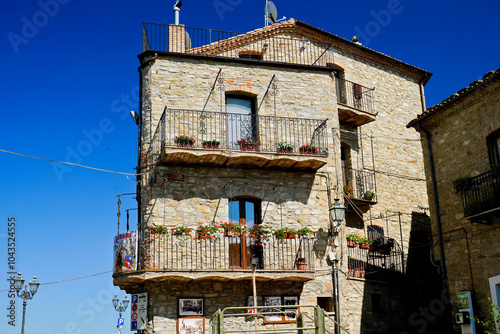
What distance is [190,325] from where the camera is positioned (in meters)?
15.5

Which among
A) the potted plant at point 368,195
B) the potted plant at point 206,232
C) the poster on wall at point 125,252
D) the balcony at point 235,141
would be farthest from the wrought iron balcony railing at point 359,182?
the poster on wall at point 125,252

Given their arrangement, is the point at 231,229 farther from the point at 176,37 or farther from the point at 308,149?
the point at 176,37

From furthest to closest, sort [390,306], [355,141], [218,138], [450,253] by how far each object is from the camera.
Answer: [355,141]
[390,306]
[218,138]
[450,253]

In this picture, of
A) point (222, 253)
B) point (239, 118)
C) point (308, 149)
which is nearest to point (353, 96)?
point (308, 149)

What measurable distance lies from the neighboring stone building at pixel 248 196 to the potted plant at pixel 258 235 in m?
0.06

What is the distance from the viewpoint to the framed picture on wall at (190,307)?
15.6m

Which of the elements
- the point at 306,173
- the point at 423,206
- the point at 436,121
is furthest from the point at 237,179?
the point at 423,206

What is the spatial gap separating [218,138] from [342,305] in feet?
19.8

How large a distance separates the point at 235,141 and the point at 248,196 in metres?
1.70

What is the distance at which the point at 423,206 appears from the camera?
22.9 meters

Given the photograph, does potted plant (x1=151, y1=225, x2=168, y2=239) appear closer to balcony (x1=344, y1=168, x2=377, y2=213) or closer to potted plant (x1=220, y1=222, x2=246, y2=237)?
potted plant (x1=220, y1=222, x2=246, y2=237)

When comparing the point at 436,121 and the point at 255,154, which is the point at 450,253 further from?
the point at 255,154

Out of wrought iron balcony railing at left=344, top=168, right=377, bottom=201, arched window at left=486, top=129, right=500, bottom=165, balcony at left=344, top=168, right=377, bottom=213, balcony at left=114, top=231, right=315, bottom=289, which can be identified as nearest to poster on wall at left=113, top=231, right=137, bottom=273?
balcony at left=114, top=231, right=315, bottom=289

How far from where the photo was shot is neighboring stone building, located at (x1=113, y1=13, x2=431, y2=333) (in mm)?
15914
